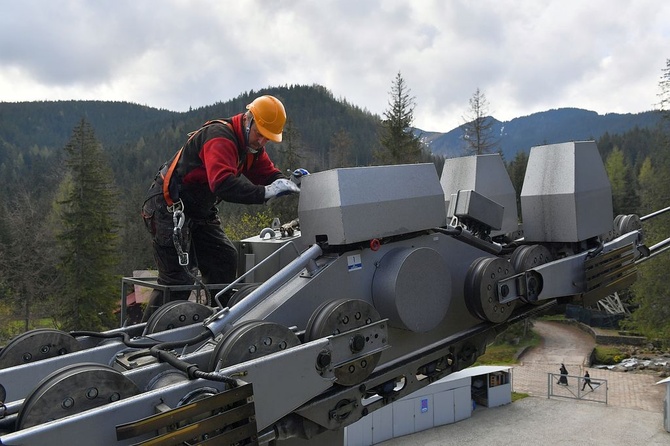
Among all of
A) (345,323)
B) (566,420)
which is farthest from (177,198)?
(566,420)

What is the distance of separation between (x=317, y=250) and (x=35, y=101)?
667ft

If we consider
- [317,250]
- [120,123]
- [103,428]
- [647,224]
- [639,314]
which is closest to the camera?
[103,428]

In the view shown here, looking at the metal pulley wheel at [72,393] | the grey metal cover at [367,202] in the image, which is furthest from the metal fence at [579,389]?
the metal pulley wheel at [72,393]

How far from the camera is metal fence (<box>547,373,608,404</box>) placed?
23.5m

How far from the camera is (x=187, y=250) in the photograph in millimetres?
5125

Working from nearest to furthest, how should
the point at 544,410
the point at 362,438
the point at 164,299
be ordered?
1. the point at 164,299
2. the point at 362,438
3. the point at 544,410

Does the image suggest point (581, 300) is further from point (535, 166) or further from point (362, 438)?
point (362, 438)

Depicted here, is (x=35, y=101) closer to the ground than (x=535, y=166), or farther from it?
farther from it

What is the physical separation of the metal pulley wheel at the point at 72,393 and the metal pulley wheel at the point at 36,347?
1142 mm

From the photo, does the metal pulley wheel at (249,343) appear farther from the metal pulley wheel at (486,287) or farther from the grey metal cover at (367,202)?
the metal pulley wheel at (486,287)

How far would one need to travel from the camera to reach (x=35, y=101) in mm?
181500

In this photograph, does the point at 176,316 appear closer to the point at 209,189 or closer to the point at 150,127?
the point at 209,189

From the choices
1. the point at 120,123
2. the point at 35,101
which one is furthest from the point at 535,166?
the point at 35,101

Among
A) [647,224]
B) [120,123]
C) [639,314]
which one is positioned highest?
[120,123]
